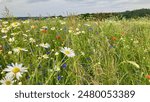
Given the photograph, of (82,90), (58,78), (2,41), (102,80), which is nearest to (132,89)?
(102,80)

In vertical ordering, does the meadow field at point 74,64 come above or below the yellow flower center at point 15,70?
below

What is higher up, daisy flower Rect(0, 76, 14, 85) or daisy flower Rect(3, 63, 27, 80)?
daisy flower Rect(3, 63, 27, 80)

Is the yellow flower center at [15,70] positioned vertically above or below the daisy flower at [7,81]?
above

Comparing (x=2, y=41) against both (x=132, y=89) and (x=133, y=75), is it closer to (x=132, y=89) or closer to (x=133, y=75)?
(x=133, y=75)

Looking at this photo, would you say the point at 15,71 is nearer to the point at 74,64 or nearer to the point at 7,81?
the point at 7,81

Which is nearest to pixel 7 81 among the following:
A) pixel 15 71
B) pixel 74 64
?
pixel 15 71

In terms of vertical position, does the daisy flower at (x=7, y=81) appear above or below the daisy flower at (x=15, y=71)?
below

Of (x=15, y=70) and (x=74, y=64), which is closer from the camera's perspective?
(x=15, y=70)

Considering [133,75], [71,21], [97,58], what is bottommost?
[133,75]

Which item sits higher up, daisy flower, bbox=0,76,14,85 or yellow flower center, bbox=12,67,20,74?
yellow flower center, bbox=12,67,20,74

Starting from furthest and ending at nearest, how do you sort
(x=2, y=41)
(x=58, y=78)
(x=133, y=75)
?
(x=2, y=41) → (x=133, y=75) → (x=58, y=78)

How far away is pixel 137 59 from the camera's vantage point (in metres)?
3.84

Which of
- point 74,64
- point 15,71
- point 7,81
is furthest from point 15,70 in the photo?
point 74,64

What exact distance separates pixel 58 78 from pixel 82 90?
17.6 inches
